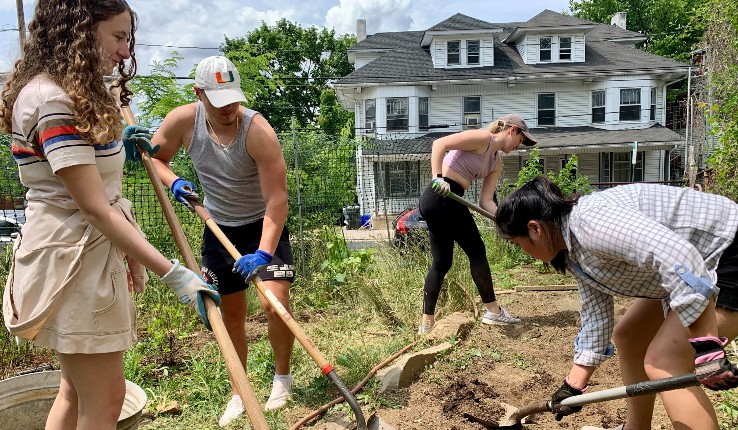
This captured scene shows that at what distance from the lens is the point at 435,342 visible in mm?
3879

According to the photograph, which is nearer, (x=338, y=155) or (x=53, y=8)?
(x=53, y=8)

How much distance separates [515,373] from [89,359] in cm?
261

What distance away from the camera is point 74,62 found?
5.81 feet

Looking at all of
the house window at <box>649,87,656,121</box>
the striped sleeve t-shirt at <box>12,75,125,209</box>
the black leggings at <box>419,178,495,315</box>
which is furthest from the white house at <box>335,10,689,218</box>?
the striped sleeve t-shirt at <box>12,75,125,209</box>

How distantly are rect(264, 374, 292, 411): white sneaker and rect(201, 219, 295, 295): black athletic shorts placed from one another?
57 centimetres

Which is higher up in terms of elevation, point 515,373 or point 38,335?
point 38,335

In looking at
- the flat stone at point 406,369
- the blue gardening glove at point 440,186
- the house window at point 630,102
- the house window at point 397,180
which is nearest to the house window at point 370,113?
the house window at point 397,180

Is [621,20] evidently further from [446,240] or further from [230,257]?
[230,257]

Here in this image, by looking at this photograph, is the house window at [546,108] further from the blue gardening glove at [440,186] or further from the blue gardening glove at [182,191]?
the blue gardening glove at [182,191]

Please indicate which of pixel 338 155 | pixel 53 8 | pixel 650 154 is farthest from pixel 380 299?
pixel 650 154

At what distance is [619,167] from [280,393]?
21.5 meters

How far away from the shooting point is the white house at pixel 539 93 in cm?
2045

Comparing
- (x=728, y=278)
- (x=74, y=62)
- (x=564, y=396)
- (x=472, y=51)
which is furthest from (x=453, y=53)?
(x=74, y=62)

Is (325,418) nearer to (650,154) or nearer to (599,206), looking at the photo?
(599,206)
